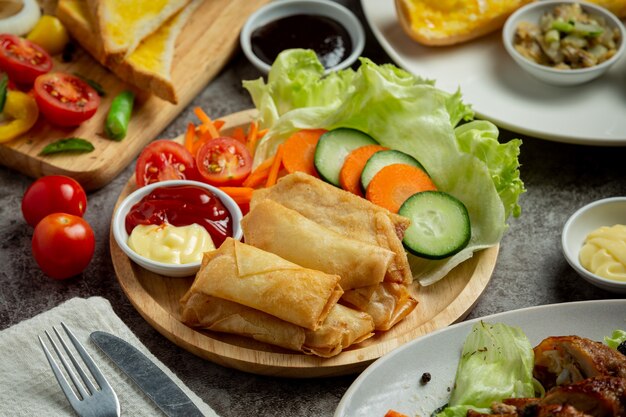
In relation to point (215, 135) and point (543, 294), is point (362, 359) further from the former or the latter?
point (215, 135)

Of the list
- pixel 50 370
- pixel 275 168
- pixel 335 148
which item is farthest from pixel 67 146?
pixel 50 370

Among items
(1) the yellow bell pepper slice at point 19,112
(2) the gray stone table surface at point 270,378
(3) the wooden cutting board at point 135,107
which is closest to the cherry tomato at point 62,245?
(2) the gray stone table surface at point 270,378

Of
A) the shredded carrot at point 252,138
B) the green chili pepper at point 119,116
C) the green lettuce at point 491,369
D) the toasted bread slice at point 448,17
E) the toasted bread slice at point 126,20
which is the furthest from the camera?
the toasted bread slice at point 448,17

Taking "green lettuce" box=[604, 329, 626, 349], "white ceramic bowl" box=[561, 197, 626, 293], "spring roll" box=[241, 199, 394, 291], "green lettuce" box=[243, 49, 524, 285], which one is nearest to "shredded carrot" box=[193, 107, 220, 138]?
"green lettuce" box=[243, 49, 524, 285]

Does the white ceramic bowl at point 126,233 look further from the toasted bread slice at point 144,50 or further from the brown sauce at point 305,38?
the brown sauce at point 305,38

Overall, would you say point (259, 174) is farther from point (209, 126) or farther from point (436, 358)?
point (436, 358)
